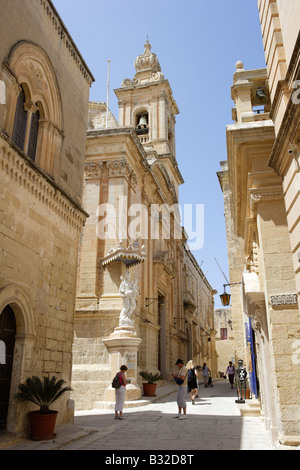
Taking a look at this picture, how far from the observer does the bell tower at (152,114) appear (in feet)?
93.6

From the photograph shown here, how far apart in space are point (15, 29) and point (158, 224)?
16.9 m

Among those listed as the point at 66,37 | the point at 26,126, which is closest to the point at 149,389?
the point at 26,126

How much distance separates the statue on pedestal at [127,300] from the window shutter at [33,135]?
7.19 meters

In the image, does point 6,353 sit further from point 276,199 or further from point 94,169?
point 94,169

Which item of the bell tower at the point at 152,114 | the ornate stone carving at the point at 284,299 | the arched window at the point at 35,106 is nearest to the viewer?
the ornate stone carving at the point at 284,299

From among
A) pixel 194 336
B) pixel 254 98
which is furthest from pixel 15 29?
pixel 194 336

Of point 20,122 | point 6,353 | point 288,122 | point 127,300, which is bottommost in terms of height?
point 6,353

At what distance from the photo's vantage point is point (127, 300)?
1509 centimetres

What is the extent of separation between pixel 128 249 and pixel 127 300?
2366 mm

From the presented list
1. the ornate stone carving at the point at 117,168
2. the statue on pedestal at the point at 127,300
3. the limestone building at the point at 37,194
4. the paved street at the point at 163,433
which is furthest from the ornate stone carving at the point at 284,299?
the ornate stone carving at the point at 117,168

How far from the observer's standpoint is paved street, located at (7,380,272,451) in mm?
6621

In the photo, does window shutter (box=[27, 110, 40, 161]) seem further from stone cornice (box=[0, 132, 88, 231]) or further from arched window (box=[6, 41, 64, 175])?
stone cornice (box=[0, 132, 88, 231])

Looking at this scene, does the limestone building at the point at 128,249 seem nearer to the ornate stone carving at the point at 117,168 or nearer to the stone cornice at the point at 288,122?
the ornate stone carving at the point at 117,168

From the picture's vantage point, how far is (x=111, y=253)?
54.0 ft
